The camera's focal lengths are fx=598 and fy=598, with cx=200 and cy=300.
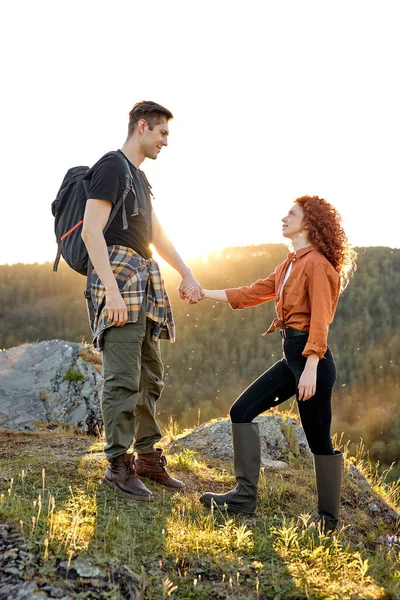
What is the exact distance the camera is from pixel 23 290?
69.6ft

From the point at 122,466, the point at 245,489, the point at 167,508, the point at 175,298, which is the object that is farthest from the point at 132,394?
the point at 175,298

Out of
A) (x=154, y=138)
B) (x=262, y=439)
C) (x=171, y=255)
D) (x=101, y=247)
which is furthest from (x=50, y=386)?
(x=154, y=138)

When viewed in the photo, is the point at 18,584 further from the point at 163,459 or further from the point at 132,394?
the point at 163,459

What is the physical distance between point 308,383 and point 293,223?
1.09 meters

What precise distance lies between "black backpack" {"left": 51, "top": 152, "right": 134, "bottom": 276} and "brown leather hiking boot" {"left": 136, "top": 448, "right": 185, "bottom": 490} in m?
1.38

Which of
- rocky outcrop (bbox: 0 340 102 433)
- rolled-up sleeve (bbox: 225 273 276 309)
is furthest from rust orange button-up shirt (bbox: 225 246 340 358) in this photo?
rocky outcrop (bbox: 0 340 102 433)

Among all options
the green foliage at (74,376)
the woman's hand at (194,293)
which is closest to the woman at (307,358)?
the woman's hand at (194,293)

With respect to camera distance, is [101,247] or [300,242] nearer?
[101,247]

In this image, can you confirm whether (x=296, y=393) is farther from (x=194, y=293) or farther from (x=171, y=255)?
(x=171, y=255)

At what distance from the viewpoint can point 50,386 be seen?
7637mm

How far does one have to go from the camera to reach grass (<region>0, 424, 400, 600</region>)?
2674mm

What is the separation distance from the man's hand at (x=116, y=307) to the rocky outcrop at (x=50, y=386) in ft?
12.9

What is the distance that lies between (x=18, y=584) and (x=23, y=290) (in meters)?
19.7

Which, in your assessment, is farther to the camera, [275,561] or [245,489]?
[245,489]
